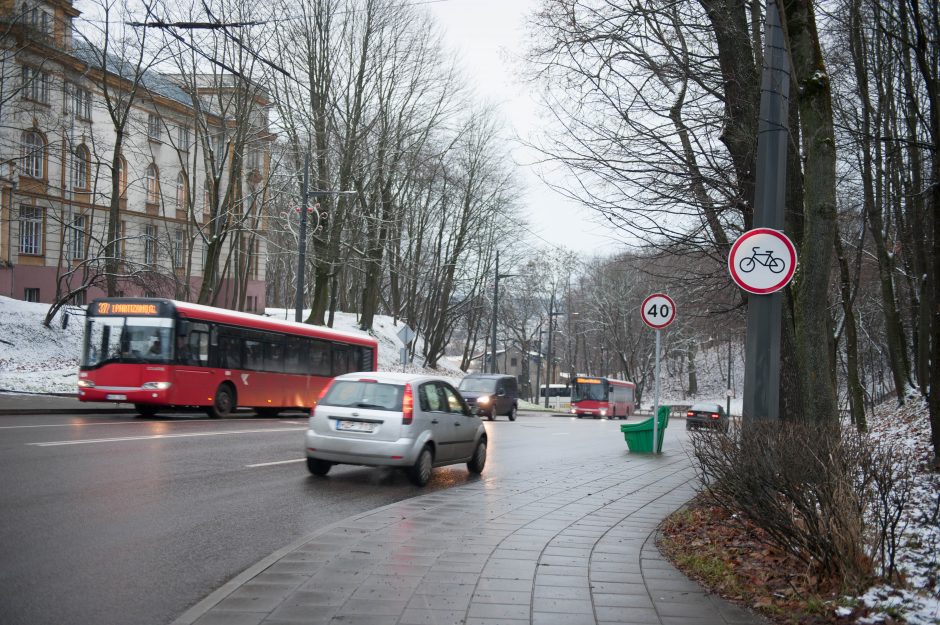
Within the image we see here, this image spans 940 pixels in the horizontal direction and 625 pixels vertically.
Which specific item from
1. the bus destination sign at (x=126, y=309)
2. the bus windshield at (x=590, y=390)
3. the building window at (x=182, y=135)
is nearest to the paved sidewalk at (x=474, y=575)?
the bus destination sign at (x=126, y=309)

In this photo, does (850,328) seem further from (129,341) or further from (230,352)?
(129,341)

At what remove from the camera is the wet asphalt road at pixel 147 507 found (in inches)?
233

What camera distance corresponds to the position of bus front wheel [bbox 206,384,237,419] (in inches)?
910

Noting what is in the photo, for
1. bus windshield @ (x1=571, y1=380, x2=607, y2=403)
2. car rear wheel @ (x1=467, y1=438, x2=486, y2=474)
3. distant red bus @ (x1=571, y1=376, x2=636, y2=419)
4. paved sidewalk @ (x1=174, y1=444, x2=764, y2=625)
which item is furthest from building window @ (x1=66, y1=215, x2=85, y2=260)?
paved sidewalk @ (x1=174, y1=444, x2=764, y2=625)

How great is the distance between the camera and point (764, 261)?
8.53 m

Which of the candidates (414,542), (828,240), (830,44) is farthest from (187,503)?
(830,44)

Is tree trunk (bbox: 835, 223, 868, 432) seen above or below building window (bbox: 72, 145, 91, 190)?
below

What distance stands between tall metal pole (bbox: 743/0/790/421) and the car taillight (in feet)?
16.6

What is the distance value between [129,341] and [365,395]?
11.2 meters

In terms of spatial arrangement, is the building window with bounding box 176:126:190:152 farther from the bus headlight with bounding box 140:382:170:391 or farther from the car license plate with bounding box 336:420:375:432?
the car license plate with bounding box 336:420:375:432

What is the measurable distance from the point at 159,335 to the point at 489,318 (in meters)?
58.0

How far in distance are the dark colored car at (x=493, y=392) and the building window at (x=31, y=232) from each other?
2369 centimetres

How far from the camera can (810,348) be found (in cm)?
888

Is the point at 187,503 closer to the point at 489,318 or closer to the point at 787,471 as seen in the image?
the point at 787,471
